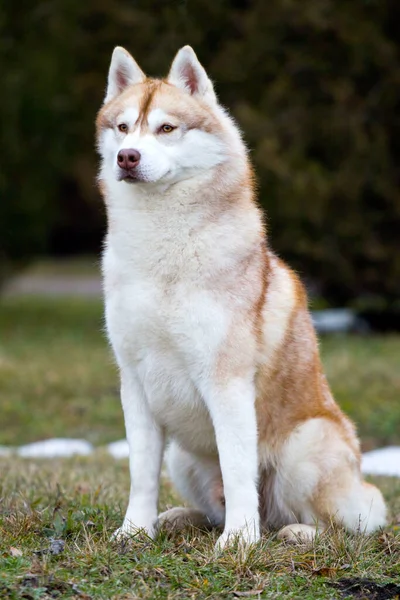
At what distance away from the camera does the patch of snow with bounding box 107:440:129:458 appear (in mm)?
8187

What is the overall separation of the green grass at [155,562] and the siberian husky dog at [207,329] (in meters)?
0.20

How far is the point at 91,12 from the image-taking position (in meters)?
16.6

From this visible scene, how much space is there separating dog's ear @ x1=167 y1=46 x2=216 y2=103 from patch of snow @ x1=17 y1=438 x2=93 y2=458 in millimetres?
4341

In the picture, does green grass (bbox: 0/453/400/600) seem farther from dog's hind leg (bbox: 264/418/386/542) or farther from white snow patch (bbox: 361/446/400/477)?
white snow patch (bbox: 361/446/400/477)

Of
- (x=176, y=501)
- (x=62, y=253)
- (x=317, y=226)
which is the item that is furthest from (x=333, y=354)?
(x=62, y=253)

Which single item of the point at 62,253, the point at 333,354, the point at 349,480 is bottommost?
the point at 62,253

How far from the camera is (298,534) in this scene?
442 cm

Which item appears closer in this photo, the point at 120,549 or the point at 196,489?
the point at 120,549

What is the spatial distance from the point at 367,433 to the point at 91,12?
10.4m

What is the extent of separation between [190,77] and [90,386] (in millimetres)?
6742

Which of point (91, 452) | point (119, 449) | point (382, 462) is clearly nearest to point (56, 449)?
point (91, 452)

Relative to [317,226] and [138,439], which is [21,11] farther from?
[138,439]

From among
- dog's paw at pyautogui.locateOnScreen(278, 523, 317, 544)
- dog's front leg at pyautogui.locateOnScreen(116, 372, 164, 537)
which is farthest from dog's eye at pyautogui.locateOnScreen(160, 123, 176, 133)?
dog's paw at pyautogui.locateOnScreen(278, 523, 317, 544)

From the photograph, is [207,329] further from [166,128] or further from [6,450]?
[6,450]
